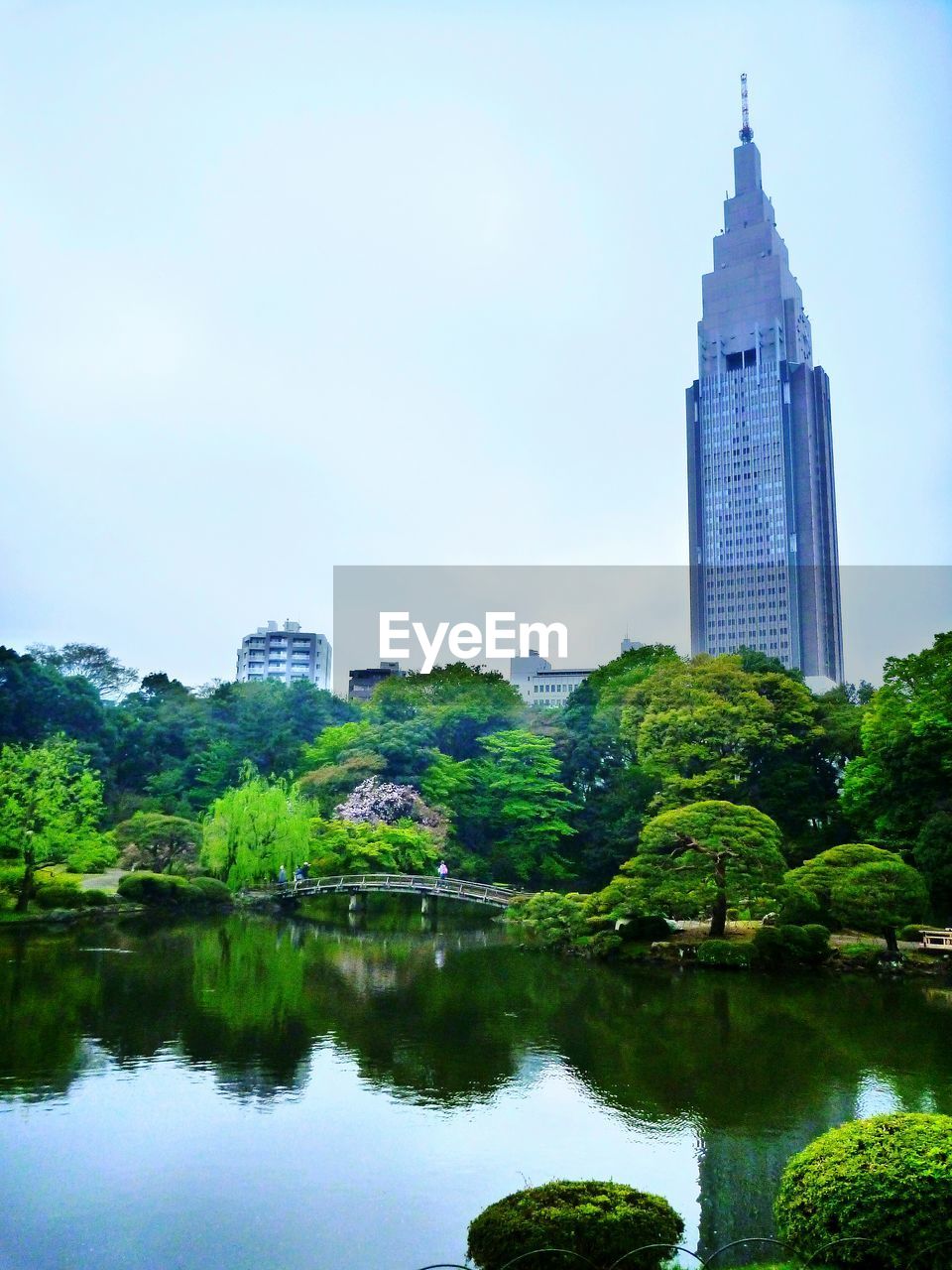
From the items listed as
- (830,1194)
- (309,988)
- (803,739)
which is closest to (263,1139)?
(830,1194)

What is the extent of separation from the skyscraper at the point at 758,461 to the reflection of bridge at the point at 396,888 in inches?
1261

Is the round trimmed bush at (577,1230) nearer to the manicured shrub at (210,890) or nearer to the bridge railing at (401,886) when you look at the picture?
the bridge railing at (401,886)

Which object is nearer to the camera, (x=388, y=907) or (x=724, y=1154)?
(x=724, y=1154)

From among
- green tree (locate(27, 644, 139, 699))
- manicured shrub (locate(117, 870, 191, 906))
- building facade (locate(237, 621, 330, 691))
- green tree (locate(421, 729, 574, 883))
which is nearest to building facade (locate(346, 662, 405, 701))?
building facade (locate(237, 621, 330, 691))

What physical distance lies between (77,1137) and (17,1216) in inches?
48.6

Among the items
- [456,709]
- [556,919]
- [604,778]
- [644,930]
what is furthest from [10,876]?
[604,778]

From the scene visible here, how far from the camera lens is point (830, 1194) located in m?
3.99

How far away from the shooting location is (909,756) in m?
15.3

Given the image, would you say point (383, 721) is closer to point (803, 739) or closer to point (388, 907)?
point (388, 907)

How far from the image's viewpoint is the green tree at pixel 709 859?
45.3 ft

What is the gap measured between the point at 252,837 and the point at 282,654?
137ft

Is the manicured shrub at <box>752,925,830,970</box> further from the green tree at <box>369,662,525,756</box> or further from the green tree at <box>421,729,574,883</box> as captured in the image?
the green tree at <box>369,662,525,756</box>

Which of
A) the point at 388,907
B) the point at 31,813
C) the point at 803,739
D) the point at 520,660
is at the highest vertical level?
the point at 520,660

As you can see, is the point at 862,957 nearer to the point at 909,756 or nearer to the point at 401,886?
the point at 909,756
